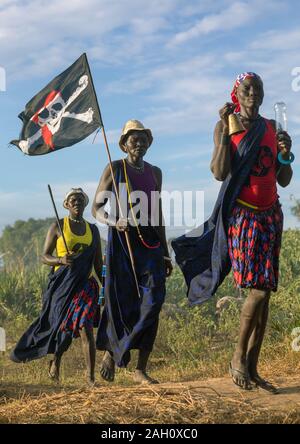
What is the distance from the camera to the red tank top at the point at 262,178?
5793 millimetres

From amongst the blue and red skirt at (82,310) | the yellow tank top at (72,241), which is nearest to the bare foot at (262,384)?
the blue and red skirt at (82,310)

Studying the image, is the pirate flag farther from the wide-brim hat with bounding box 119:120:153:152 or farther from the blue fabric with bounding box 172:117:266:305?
the blue fabric with bounding box 172:117:266:305

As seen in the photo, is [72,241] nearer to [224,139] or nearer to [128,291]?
[128,291]

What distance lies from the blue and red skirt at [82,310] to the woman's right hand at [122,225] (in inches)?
67.6

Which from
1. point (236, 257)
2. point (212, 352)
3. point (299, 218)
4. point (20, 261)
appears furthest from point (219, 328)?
point (236, 257)

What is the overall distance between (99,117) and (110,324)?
2.20 m

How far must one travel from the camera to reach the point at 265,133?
5863 millimetres

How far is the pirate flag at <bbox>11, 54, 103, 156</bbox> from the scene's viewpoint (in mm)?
8039

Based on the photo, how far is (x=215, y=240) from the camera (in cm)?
607

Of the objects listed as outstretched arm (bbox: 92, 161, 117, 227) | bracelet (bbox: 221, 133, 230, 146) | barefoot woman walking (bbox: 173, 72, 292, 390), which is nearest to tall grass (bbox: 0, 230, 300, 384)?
barefoot woman walking (bbox: 173, 72, 292, 390)

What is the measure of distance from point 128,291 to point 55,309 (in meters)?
1.92

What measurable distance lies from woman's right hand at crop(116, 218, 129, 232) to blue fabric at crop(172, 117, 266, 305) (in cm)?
48

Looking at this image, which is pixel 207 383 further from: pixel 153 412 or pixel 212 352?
pixel 212 352

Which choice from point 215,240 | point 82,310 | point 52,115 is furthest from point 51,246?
point 215,240
